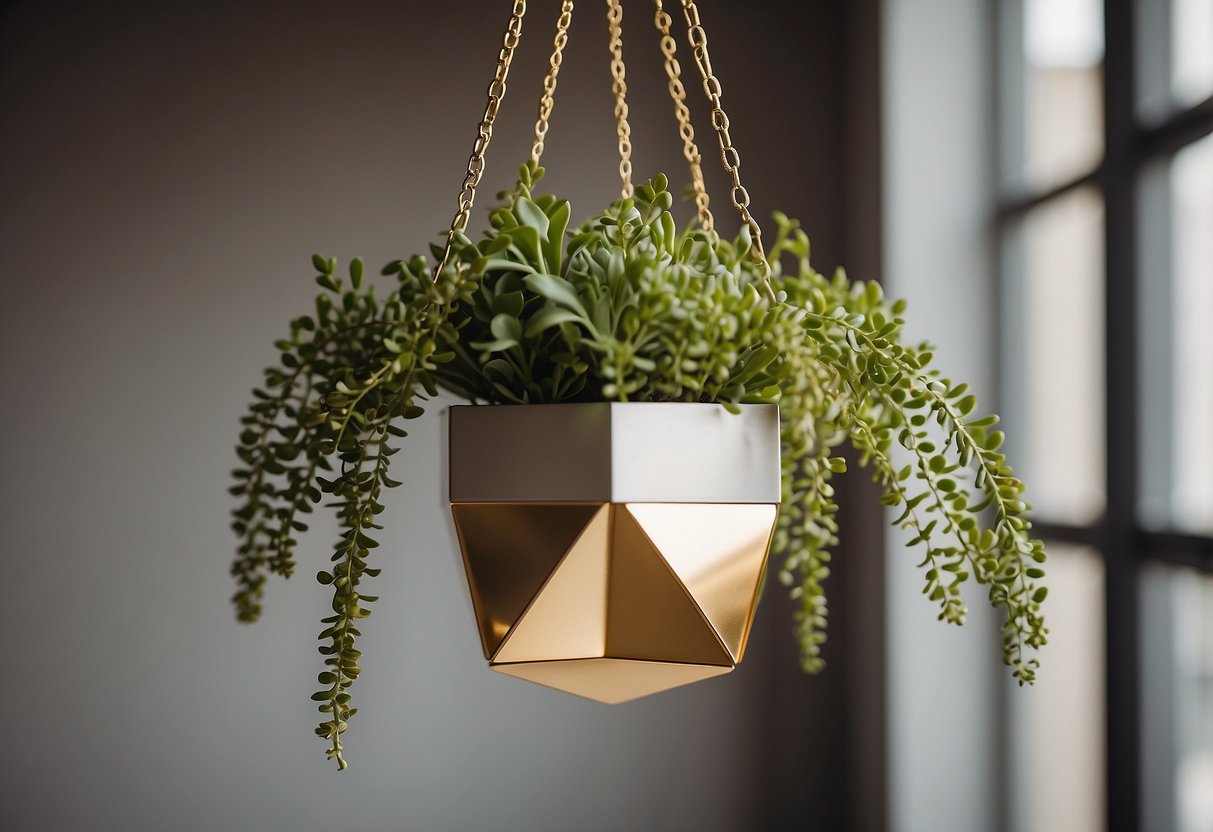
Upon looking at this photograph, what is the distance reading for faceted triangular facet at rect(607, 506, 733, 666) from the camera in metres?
0.68

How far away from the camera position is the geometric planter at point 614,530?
66 centimetres

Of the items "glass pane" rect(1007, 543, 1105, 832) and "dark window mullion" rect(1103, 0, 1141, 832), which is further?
"glass pane" rect(1007, 543, 1105, 832)

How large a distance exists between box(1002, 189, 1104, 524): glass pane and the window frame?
0.27ft

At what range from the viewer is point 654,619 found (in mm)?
693

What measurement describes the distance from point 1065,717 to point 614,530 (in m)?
1.40

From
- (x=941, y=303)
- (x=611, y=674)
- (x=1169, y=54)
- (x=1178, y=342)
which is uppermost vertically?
(x=1169, y=54)

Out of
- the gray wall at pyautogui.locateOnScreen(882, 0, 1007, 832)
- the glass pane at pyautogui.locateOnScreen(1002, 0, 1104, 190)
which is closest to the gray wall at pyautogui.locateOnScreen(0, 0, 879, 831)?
the gray wall at pyautogui.locateOnScreen(882, 0, 1007, 832)

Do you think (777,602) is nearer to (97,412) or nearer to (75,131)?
(97,412)

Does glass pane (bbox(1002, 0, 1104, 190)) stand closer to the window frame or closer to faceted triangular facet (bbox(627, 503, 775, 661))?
the window frame

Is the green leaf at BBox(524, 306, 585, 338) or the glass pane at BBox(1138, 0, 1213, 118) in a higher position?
the glass pane at BBox(1138, 0, 1213, 118)

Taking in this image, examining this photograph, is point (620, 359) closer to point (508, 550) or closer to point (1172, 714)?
point (508, 550)

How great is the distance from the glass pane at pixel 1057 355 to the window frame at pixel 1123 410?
8 cm

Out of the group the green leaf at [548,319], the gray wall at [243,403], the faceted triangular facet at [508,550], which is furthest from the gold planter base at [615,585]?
the gray wall at [243,403]

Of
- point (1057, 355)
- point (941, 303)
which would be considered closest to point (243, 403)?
point (941, 303)
